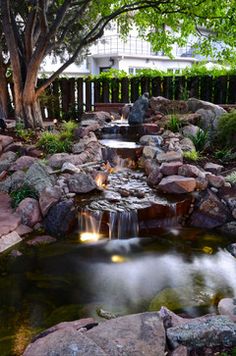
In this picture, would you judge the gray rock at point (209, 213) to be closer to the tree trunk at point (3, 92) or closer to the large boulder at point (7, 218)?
the large boulder at point (7, 218)

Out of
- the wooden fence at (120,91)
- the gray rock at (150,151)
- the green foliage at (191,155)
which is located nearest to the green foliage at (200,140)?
the green foliage at (191,155)

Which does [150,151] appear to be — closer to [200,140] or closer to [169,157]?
[169,157]

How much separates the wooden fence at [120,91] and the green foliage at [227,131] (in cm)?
374

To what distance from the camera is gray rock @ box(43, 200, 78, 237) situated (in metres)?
5.61

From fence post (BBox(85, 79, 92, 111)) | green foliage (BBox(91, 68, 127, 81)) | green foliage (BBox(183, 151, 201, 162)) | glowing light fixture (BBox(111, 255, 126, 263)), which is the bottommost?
glowing light fixture (BBox(111, 255, 126, 263))

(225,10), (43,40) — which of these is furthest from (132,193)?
(225,10)

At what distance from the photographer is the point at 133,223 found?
221 inches

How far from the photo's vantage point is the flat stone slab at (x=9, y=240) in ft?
16.8

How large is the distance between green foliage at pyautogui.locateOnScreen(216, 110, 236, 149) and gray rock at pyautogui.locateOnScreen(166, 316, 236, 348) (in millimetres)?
5595

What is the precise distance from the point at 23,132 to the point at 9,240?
13.7 ft

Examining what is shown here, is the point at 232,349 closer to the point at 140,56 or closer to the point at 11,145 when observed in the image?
the point at 11,145

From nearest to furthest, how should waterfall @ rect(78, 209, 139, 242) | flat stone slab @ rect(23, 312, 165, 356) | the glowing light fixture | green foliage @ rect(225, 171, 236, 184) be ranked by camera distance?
flat stone slab @ rect(23, 312, 165, 356)
the glowing light fixture
waterfall @ rect(78, 209, 139, 242)
green foliage @ rect(225, 171, 236, 184)

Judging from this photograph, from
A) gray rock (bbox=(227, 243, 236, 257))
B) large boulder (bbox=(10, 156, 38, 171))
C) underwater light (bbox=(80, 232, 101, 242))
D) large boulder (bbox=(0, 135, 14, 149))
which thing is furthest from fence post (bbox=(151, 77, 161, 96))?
gray rock (bbox=(227, 243, 236, 257))

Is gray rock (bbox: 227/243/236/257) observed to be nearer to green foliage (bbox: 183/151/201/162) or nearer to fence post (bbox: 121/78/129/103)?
green foliage (bbox: 183/151/201/162)
